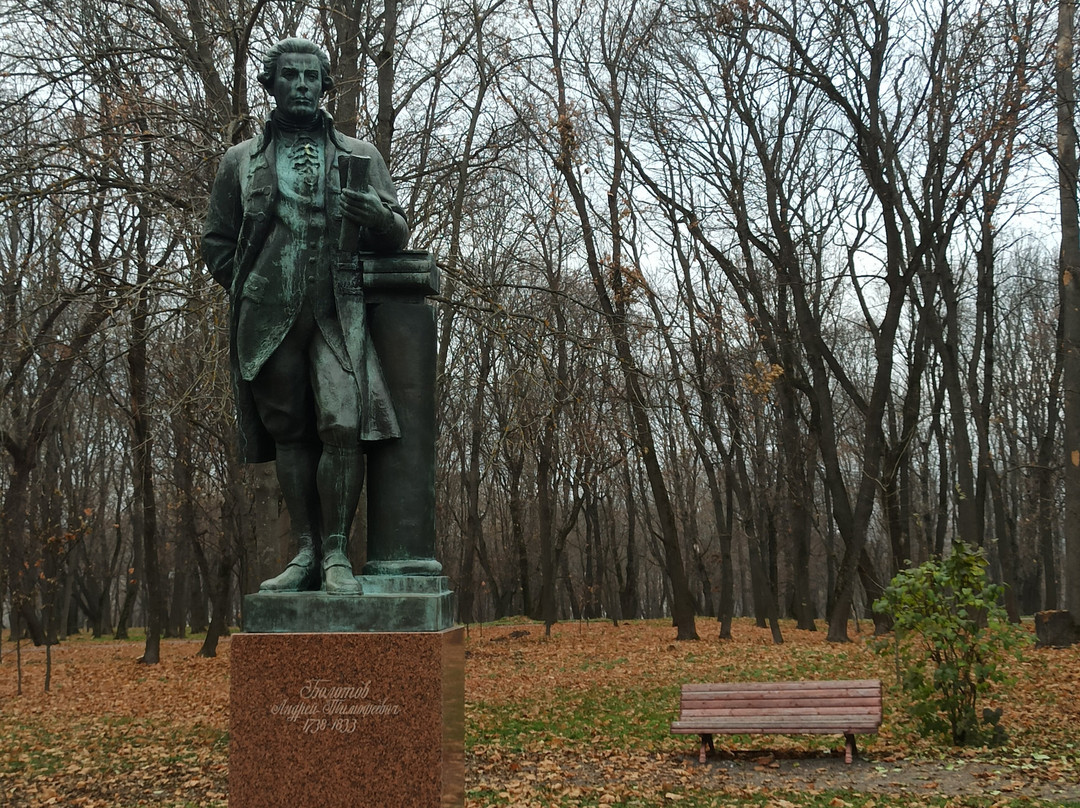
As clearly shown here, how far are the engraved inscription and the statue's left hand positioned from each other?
1.99m

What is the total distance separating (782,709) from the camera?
9.31 metres

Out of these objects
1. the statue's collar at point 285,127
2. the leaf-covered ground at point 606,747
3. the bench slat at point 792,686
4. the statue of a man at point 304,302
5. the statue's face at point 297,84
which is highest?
the statue's face at point 297,84

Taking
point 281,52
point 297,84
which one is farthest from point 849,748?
point 281,52

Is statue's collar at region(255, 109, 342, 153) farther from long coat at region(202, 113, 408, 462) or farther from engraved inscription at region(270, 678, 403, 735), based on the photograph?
engraved inscription at region(270, 678, 403, 735)

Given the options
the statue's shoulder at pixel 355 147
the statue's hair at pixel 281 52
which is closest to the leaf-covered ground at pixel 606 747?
the statue's shoulder at pixel 355 147

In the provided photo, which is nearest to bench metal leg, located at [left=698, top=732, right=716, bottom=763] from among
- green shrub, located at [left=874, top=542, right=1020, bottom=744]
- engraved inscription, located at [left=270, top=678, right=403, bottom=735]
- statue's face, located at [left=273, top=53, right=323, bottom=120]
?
green shrub, located at [left=874, top=542, right=1020, bottom=744]

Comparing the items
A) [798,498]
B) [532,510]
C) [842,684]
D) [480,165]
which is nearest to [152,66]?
[480,165]

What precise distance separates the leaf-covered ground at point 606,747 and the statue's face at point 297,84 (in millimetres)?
5198

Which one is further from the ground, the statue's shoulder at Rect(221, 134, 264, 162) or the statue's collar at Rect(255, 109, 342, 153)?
the statue's collar at Rect(255, 109, 342, 153)

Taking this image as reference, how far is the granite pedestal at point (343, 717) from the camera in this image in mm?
4027

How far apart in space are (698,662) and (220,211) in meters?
13.9

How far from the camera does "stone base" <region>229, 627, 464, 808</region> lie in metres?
4.03

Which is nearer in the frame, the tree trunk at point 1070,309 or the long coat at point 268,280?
the long coat at point 268,280

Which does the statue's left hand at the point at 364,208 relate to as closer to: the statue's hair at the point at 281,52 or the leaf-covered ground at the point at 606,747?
the statue's hair at the point at 281,52
